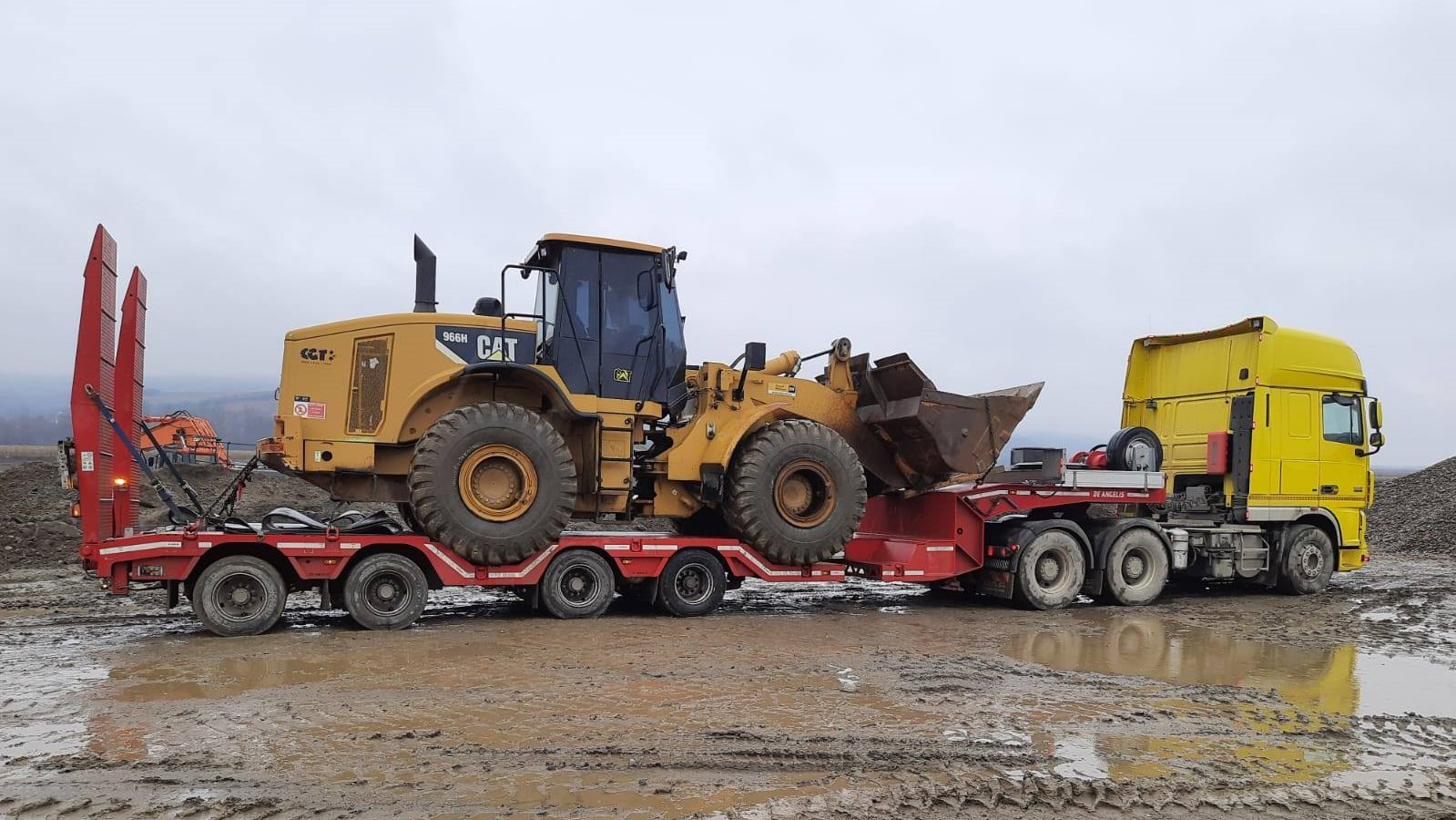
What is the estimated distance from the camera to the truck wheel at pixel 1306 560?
12.7 m

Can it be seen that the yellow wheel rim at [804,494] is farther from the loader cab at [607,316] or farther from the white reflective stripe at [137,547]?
the white reflective stripe at [137,547]

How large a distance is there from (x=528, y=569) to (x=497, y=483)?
0.87 m

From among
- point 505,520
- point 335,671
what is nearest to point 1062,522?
point 505,520

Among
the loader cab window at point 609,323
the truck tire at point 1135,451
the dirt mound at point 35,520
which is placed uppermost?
the loader cab window at point 609,323

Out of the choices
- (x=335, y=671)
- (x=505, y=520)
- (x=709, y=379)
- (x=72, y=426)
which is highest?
(x=709, y=379)

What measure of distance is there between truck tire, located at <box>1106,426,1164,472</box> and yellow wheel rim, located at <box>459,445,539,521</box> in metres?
7.24

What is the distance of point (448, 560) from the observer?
9234 millimetres

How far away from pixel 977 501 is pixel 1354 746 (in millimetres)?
5661

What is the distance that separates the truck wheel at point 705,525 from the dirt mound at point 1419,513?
47.3ft

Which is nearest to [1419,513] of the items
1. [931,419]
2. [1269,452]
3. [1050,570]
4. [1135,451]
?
[1269,452]

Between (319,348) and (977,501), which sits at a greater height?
(319,348)

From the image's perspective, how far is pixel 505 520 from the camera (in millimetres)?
9398

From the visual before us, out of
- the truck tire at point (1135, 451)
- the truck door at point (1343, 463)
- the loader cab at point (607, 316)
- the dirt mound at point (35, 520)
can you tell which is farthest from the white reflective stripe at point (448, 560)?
the truck door at point (1343, 463)

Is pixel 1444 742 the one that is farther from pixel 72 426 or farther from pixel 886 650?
pixel 72 426
